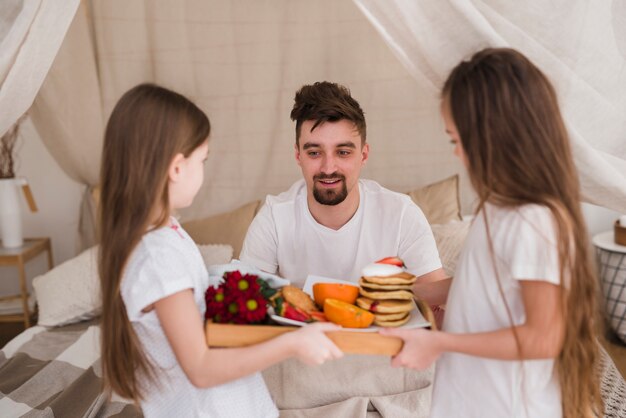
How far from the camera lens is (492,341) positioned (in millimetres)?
1227

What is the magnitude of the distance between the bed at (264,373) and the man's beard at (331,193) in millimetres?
511

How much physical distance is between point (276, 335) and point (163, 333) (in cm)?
24

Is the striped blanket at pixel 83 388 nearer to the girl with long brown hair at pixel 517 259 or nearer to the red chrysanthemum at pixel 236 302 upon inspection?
the red chrysanthemum at pixel 236 302

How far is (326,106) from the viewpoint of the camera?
6.91 feet

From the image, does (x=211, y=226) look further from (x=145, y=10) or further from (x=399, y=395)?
(x=399, y=395)

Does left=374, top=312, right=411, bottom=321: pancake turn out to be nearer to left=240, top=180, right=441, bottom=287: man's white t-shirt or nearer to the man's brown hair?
left=240, top=180, right=441, bottom=287: man's white t-shirt

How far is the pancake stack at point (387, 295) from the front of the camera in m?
1.36

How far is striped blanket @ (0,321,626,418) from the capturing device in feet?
6.46

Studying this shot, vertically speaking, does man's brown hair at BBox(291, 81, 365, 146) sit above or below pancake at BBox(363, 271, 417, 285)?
above

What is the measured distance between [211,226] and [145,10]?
1135 millimetres

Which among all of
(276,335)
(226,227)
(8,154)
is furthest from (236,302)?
(8,154)

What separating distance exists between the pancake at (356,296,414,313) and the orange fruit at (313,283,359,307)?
0.03 metres

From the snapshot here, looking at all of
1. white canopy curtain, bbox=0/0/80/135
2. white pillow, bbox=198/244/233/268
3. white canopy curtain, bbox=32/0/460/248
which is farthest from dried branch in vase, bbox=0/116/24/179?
white canopy curtain, bbox=0/0/80/135

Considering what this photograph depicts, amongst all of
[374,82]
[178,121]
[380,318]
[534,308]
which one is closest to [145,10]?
[374,82]
